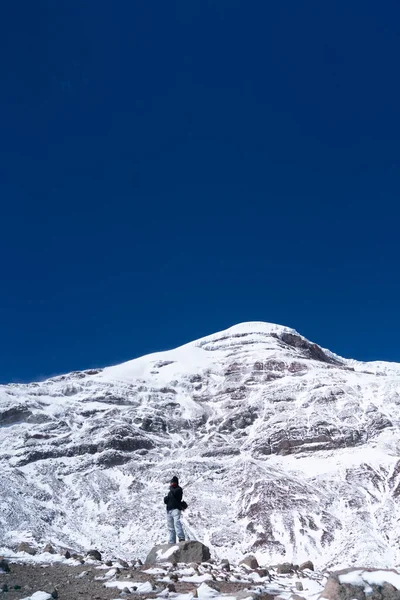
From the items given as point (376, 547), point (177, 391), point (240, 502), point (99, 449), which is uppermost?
point (177, 391)

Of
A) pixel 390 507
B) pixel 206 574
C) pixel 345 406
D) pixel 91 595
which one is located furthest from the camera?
pixel 345 406

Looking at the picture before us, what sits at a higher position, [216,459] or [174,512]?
[216,459]

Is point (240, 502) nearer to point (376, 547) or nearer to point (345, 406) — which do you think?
point (376, 547)

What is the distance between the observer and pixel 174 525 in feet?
62.2


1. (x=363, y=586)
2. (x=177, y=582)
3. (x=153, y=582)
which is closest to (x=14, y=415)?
(x=177, y=582)

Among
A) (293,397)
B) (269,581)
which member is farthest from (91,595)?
(293,397)

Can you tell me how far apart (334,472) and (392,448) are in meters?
12.6

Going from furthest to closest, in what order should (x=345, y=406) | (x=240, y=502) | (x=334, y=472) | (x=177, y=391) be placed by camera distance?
(x=177, y=391) < (x=345, y=406) < (x=334, y=472) < (x=240, y=502)

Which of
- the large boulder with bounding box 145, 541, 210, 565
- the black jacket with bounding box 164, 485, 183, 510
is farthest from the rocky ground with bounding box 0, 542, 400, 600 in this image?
the black jacket with bounding box 164, 485, 183, 510

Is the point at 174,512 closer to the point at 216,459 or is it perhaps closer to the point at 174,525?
the point at 174,525

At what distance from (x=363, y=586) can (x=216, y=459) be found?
89.9m

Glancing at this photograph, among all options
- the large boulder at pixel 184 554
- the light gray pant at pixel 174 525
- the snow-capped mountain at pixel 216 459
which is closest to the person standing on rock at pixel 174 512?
the light gray pant at pixel 174 525

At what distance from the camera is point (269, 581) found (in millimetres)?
13344

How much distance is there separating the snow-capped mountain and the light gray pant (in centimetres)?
4291
